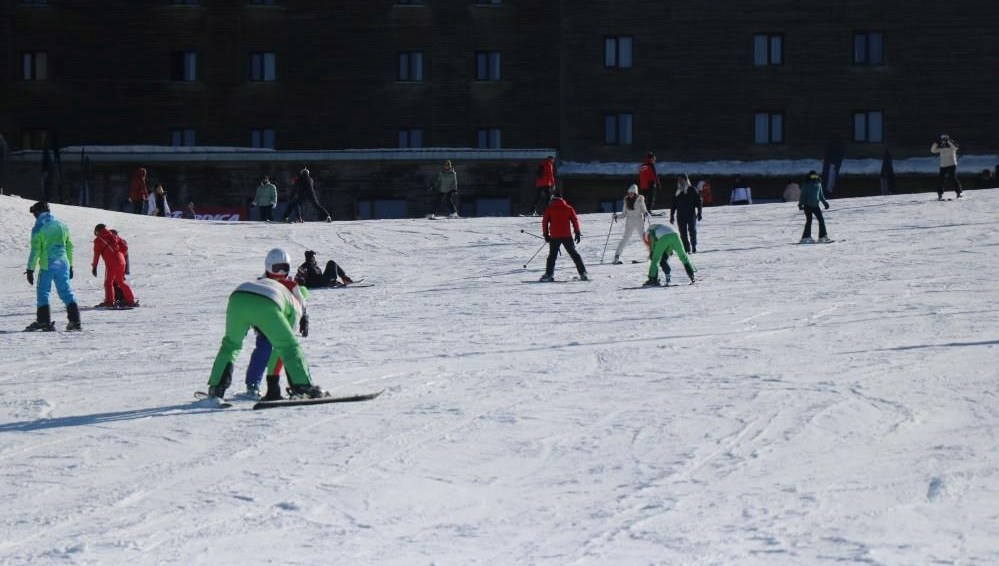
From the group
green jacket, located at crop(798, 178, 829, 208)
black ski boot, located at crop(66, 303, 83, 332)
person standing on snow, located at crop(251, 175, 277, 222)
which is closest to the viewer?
black ski boot, located at crop(66, 303, 83, 332)

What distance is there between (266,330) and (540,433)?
2336 millimetres

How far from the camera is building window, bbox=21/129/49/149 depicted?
47.8 m

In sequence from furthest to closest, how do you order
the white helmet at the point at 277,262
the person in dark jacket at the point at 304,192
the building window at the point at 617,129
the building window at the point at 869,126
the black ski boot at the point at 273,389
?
the building window at the point at 617,129
the building window at the point at 869,126
the person in dark jacket at the point at 304,192
the black ski boot at the point at 273,389
the white helmet at the point at 277,262

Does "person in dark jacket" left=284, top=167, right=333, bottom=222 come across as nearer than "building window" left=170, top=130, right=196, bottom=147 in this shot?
Yes

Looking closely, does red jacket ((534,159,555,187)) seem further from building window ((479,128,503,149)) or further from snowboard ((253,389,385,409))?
snowboard ((253,389,385,409))

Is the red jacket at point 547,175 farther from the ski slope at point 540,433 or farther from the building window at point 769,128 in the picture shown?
the building window at point 769,128

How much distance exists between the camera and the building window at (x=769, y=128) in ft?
152

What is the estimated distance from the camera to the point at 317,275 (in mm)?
23312

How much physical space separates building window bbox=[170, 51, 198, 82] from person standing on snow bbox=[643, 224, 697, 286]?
28812 millimetres

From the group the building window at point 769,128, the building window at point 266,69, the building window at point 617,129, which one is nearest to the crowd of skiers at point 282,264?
the building window at point 769,128

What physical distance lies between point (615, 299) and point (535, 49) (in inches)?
1090

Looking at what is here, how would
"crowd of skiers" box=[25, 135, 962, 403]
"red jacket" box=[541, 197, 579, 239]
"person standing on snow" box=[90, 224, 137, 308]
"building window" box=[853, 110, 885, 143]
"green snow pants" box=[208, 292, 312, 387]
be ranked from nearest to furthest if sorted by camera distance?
1. "green snow pants" box=[208, 292, 312, 387]
2. "crowd of skiers" box=[25, 135, 962, 403]
3. "person standing on snow" box=[90, 224, 137, 308]
4. "red jacket" box=[541, 197, 579, 239]
5. "building window" box=[853, 110, 885, 143]

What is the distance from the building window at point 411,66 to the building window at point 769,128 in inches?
398

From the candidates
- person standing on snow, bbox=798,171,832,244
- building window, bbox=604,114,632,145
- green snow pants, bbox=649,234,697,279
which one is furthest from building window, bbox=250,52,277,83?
green snow pants, bbox=649,234,697,279
